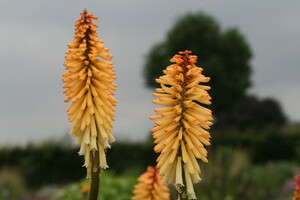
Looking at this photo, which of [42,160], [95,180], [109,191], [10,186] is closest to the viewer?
[95,180]

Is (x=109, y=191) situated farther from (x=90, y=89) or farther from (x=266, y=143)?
(x=266, y=143)

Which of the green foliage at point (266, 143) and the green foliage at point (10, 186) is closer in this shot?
the green foliage at point (10, 186)

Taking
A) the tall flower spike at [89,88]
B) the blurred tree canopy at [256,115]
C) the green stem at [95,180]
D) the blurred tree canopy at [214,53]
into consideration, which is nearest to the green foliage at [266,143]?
the blurred tree canopy at [214,53]

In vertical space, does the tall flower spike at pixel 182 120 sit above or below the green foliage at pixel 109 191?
above

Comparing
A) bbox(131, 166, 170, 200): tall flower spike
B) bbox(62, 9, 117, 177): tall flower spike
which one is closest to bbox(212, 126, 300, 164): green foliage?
bbox(131, 166, 170, 200): tall flower spike

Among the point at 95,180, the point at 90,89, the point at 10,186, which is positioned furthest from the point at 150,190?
the point at 10,186

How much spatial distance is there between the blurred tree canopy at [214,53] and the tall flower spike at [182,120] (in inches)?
1582

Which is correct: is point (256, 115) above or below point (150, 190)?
above

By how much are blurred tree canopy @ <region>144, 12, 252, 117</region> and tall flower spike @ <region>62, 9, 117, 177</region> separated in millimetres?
39845

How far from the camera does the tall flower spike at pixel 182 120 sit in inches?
134

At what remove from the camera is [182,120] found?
3.50 m

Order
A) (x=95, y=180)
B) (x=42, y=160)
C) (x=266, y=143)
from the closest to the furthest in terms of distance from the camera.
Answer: (x=95, y=180) < (x=42, y=160) < (x=266, y=143)

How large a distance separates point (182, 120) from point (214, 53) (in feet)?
140

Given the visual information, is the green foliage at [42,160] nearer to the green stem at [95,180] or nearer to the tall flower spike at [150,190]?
the tall flower spike at [150,190]
